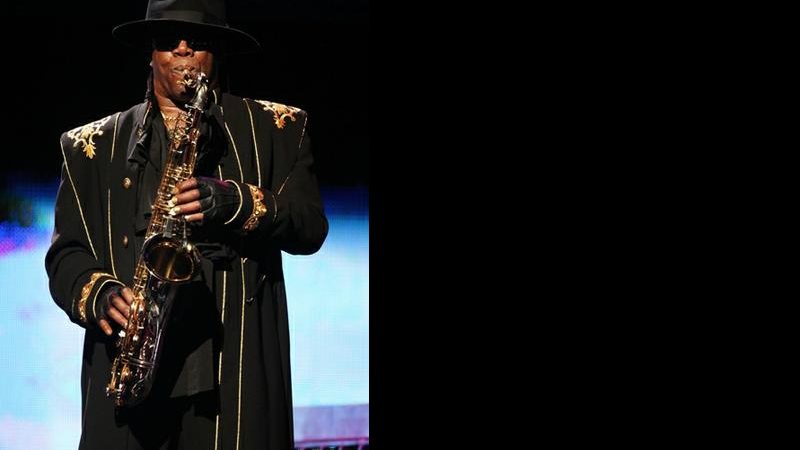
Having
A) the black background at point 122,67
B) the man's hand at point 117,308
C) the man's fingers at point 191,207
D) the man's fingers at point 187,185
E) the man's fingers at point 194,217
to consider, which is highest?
the black background at point 122,67

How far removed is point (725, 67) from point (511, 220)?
50 centimetres

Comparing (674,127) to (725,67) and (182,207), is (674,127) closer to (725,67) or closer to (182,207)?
(725,67)

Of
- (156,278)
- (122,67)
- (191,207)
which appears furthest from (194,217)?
(122,67)

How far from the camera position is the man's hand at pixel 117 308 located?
80.8 inches

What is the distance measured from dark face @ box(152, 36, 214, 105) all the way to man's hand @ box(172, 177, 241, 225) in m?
0.23

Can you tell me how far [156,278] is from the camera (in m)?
2.06

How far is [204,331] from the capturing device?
6.90ft

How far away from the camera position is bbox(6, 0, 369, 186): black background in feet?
10.1

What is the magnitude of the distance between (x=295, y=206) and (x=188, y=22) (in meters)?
0.39

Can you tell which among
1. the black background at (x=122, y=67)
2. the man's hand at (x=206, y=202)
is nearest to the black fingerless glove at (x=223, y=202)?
the man's hand at (x=206, y=202)

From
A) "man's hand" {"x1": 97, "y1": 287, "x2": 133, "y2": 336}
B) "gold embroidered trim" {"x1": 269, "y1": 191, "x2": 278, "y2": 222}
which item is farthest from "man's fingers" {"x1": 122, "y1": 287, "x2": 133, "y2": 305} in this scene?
"gold embroidered trim" {"x1": 269, "y1": 191, "x2": 278, "y2": 222}

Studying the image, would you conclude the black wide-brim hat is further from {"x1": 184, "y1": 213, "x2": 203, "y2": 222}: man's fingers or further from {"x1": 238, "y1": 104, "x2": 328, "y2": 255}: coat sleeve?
{"x1": 184, "y1": 213, "x2": 203, "y2": 222}: man's fingers

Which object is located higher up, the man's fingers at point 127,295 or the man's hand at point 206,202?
the man's hand at point 206,202

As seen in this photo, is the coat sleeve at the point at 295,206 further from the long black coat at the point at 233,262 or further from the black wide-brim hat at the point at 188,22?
the black wide-brim hat at the point at 188,22
